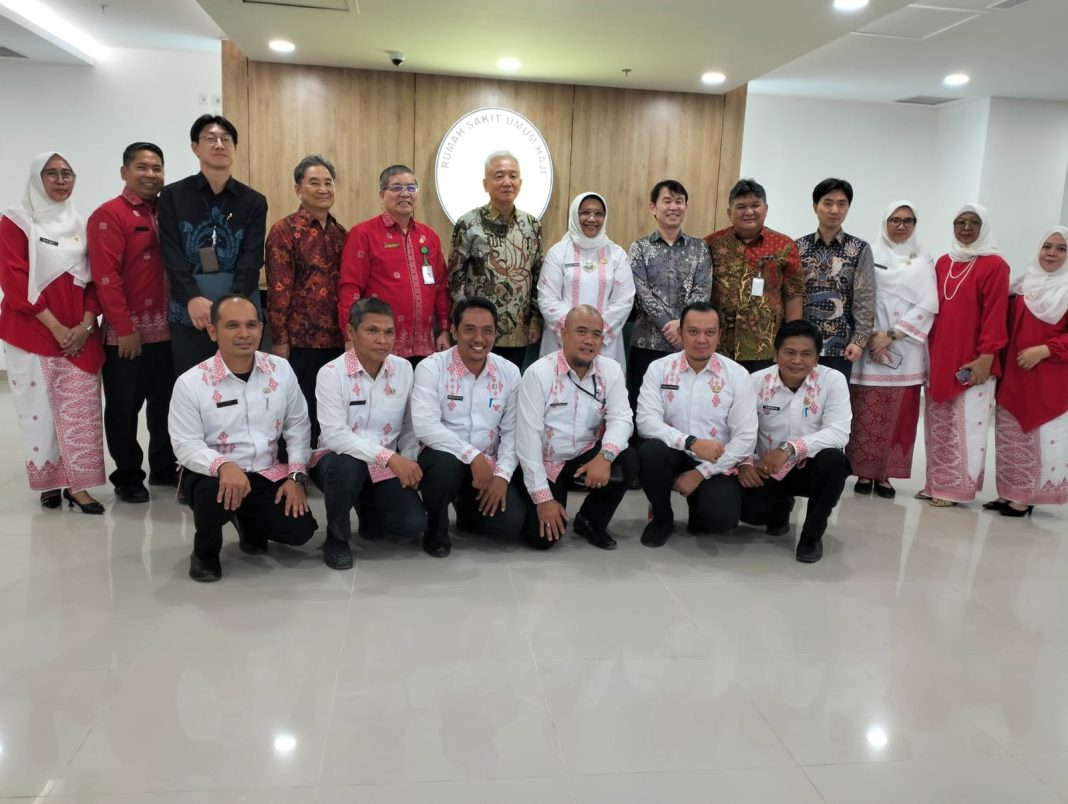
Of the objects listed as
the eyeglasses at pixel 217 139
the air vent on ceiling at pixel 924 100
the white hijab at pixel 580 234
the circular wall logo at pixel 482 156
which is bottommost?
the white hijab at pixel 580 234

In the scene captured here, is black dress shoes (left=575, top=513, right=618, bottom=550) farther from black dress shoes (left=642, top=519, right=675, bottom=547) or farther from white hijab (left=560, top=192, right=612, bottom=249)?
white hijab (left=560, top=192, right=612, bottom=249)

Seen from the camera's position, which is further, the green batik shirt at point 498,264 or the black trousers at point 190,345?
the green batik shirt at point 498,264

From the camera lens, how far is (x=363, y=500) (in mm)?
3350

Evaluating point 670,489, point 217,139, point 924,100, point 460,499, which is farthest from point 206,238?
point 924,100

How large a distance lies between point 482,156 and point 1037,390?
3969 mm

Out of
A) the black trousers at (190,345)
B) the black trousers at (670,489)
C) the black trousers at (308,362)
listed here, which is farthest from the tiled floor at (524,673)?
the black trousers at (308,362)

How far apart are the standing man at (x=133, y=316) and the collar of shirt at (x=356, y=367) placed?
1221 millimetres

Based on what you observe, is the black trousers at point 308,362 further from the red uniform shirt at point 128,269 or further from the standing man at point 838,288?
the standing man at point 838,288

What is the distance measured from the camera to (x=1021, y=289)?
423cm

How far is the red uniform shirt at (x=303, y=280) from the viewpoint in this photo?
380cm

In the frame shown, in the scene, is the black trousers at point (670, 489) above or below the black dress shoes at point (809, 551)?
above

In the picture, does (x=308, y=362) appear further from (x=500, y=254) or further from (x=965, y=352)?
(x=965, y=352)

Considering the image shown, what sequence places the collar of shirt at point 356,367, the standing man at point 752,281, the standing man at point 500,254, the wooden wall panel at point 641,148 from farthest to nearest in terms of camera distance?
1. the wooden wall panel at point 641,148
2. the standing man at point 752,281
3. the standing man at point 500,254
4. the collar of shirt at point 356,367

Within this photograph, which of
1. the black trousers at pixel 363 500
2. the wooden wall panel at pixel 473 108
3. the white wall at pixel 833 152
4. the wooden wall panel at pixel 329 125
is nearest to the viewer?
the black trousers at pixel 363 500
